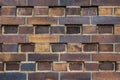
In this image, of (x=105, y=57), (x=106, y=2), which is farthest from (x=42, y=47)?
(x=106, y=2)

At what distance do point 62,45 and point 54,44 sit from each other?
0.07 meters

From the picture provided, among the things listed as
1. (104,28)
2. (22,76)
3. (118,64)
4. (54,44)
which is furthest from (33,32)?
(118,64)

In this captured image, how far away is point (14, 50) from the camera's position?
8.16 ft

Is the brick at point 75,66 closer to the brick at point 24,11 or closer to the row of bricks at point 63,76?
the row of bricks at point 63,76

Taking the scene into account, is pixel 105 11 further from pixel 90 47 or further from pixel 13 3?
pixel 13 3

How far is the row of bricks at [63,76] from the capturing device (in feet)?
8.07

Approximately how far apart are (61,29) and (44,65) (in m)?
0.33

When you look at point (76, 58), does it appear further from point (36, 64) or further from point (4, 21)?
point (4, 21)

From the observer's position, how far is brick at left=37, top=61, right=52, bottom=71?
2.48 metres

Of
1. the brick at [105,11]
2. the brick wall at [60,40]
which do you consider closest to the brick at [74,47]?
the brick wall at [60,40]

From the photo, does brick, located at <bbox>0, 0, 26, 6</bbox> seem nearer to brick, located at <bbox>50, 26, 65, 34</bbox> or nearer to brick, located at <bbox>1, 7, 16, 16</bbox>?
brick, located at <bbox>1, 7, 16, 16</bbox>

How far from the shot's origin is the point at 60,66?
247 centimetres

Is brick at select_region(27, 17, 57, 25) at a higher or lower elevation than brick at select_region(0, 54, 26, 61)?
higher

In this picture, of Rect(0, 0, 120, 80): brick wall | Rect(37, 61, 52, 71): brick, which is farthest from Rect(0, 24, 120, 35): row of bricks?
Rect(37, 61, 52, 71): brick
